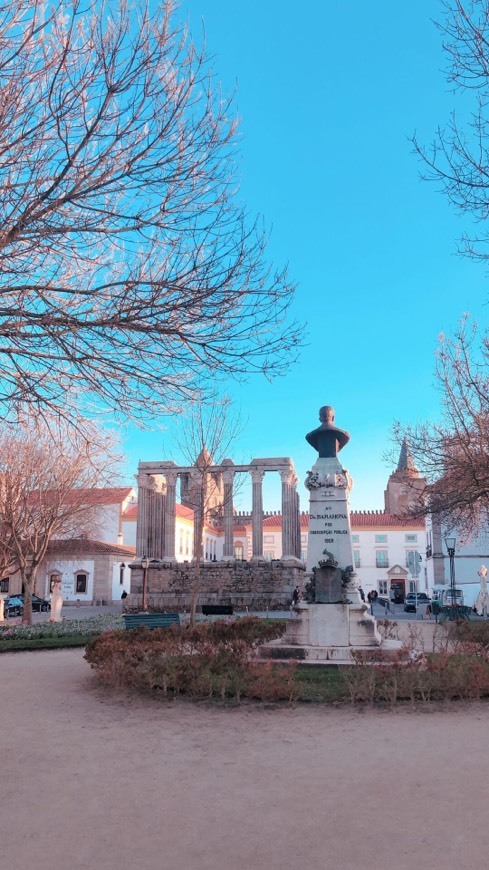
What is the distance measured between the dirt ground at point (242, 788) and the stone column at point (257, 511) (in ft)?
121

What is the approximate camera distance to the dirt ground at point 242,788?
3.60 m

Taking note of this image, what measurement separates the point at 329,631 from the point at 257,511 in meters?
34.9

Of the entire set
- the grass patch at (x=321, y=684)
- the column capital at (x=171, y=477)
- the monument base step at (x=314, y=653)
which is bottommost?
the grass patch at (x=321, y=684)

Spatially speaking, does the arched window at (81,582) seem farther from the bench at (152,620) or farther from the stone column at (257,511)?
the bench at (152,620)

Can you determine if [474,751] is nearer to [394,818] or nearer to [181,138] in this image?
[394,818]

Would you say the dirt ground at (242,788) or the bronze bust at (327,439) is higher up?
the bronze bust at (327,439)

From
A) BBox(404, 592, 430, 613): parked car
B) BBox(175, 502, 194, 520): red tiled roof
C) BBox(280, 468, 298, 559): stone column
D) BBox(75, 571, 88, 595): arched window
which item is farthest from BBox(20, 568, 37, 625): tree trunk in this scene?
BBox(175, 502, 194, 520): red tiled roof

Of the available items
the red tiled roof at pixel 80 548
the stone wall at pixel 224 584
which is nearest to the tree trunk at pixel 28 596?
the stone wall at pixel 224 584

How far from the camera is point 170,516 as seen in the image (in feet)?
148

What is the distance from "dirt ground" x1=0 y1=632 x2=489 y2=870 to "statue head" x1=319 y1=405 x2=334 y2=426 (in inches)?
230

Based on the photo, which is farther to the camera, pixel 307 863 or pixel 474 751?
pixel 474 751

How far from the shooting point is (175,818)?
4109mm

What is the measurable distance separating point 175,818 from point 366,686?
3933 mm

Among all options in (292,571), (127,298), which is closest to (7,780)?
(127,298)
